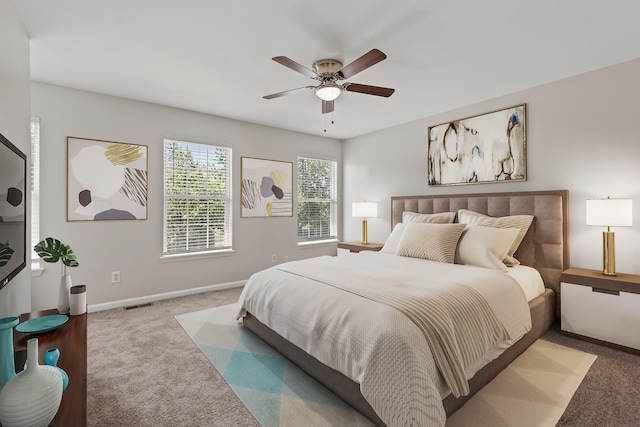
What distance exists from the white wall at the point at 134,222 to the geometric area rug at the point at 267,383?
4.01 ft

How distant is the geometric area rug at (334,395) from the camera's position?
172cm

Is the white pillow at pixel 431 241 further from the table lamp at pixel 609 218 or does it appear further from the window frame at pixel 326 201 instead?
the window frame at pixel 326 201

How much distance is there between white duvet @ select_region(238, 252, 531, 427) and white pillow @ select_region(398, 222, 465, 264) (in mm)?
163

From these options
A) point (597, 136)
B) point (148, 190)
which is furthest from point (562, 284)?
point (148, 190)

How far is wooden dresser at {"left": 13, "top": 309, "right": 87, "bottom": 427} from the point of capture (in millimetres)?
1044

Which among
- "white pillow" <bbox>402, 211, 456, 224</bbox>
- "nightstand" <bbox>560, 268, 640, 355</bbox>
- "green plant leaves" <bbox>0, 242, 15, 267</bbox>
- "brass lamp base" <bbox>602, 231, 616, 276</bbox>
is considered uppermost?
"white pillow" <bbox>402, 211, 456, 224</bbox>

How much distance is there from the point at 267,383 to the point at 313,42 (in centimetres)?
259

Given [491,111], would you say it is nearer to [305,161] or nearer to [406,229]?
[406,229]

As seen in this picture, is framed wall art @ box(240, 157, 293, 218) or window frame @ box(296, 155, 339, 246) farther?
window frame @ box(296, 155, 339, 246)

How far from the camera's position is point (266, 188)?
4812 mm

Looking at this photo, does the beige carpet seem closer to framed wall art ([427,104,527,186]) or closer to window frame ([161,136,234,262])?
framed wall art ([427,104,527,186])

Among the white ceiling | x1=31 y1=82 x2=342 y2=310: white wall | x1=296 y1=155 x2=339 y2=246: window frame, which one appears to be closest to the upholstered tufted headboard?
the white ceiling

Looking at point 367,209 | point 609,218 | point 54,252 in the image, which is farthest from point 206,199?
point 609,218

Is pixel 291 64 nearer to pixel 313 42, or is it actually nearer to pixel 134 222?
pixel 313 42
